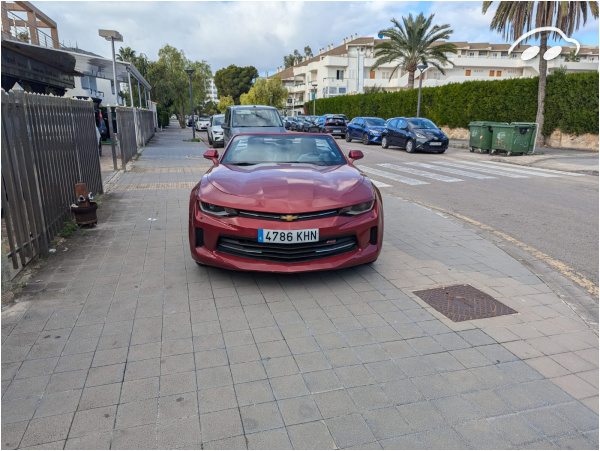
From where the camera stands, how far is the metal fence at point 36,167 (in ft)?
14.4

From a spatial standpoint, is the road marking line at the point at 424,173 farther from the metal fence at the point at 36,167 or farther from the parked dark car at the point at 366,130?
the metal fence at the point at 36,167

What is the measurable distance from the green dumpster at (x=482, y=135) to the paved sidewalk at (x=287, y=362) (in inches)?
635

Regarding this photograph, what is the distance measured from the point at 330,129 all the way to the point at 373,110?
384 inches

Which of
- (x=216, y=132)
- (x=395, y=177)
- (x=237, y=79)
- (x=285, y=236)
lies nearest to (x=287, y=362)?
(x=285, y=236)

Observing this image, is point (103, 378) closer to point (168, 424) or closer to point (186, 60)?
point (168, 424)

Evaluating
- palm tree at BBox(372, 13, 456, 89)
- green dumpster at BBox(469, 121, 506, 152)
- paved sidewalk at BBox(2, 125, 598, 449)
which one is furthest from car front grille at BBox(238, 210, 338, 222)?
palm tree at BBox(372, 13, 456, 89)

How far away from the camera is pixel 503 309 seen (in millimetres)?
3930

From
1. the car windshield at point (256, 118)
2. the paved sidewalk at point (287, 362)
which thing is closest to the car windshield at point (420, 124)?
the car windshield at point (256, 118)

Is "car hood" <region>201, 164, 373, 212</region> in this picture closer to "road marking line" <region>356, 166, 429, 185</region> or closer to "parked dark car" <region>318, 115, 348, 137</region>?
"road marking line" <region>356, 166, 429, 185</region>

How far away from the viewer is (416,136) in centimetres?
1952

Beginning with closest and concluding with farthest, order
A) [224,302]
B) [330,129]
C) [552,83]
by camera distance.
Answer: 1. [224,302]
2. [552,83]
3. [330,129]

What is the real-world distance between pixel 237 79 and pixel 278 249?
98.2 meters

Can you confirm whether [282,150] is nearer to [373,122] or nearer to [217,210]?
[217,210]

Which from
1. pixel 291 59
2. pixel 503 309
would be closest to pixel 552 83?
pixel 503 309
